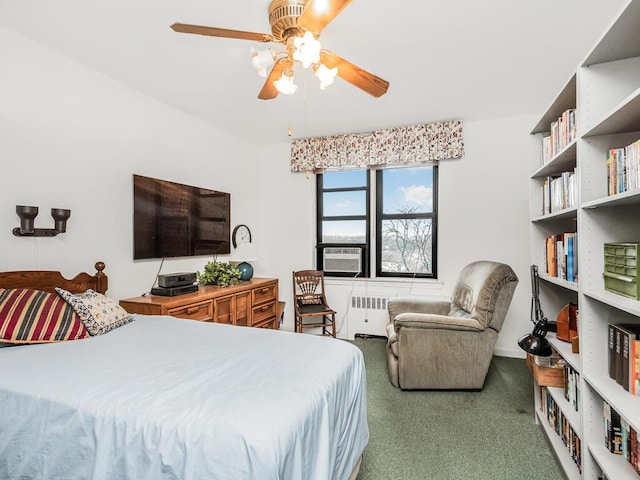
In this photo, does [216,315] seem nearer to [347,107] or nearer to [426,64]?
[347,107]

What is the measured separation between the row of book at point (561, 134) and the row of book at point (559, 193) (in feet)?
0.53

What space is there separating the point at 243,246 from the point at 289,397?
2761 millimetres

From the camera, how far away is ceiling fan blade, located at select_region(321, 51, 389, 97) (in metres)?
1.74

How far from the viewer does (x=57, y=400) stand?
1.16m

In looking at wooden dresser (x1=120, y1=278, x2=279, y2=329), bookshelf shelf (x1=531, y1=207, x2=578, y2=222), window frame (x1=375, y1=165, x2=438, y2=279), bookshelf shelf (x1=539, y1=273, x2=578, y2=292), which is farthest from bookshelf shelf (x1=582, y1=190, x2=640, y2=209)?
wooden dresser (x1=120, y1=278, x2=279, y2=329)

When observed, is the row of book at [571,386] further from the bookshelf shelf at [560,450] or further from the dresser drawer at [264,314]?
the dresser drawer at [264,314]

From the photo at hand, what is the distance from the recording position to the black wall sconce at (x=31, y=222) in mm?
2053

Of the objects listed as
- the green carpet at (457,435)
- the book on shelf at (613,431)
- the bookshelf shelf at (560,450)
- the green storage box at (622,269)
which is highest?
the green storage box at (622,269)

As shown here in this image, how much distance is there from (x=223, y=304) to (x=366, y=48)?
2.37 meters

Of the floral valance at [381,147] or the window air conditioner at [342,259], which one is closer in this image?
the floral valance at [381,147]

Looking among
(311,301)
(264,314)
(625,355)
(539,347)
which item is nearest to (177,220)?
(264,314)

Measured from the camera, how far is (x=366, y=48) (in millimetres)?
2232

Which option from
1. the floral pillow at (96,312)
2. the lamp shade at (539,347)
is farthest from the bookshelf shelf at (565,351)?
the floral pillow at (96,312)

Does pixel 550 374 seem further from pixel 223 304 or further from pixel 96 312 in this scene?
pixel 96 312
